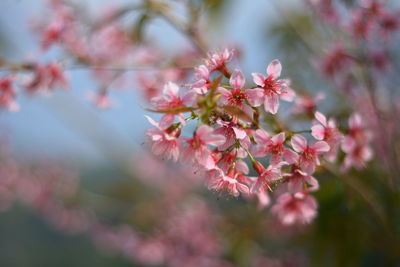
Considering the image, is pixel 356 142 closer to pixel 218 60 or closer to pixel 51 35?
pixel 218 60

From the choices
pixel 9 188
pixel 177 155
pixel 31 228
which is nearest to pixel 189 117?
pixel 177 155

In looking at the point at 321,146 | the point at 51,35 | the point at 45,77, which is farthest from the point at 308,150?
the point at 51,35

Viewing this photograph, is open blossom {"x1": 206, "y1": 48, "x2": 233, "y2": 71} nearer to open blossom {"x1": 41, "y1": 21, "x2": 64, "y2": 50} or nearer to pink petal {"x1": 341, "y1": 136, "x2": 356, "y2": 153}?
pink petal {"x1": 341, "y1": 136, "x2": 356, "y2": 153}

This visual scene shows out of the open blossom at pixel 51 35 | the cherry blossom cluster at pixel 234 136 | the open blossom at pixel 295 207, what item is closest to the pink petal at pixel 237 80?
the cherry blossom cluster at pixel 234 136

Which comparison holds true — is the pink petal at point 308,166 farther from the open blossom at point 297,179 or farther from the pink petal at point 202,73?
the pink petal at point 202,73

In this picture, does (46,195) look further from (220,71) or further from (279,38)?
(220,71)

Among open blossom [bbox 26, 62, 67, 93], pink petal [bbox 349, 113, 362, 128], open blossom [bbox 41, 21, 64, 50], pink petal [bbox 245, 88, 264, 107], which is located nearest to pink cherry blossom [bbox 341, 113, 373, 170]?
pink petal [bbox 349, 113, 362, 128]
